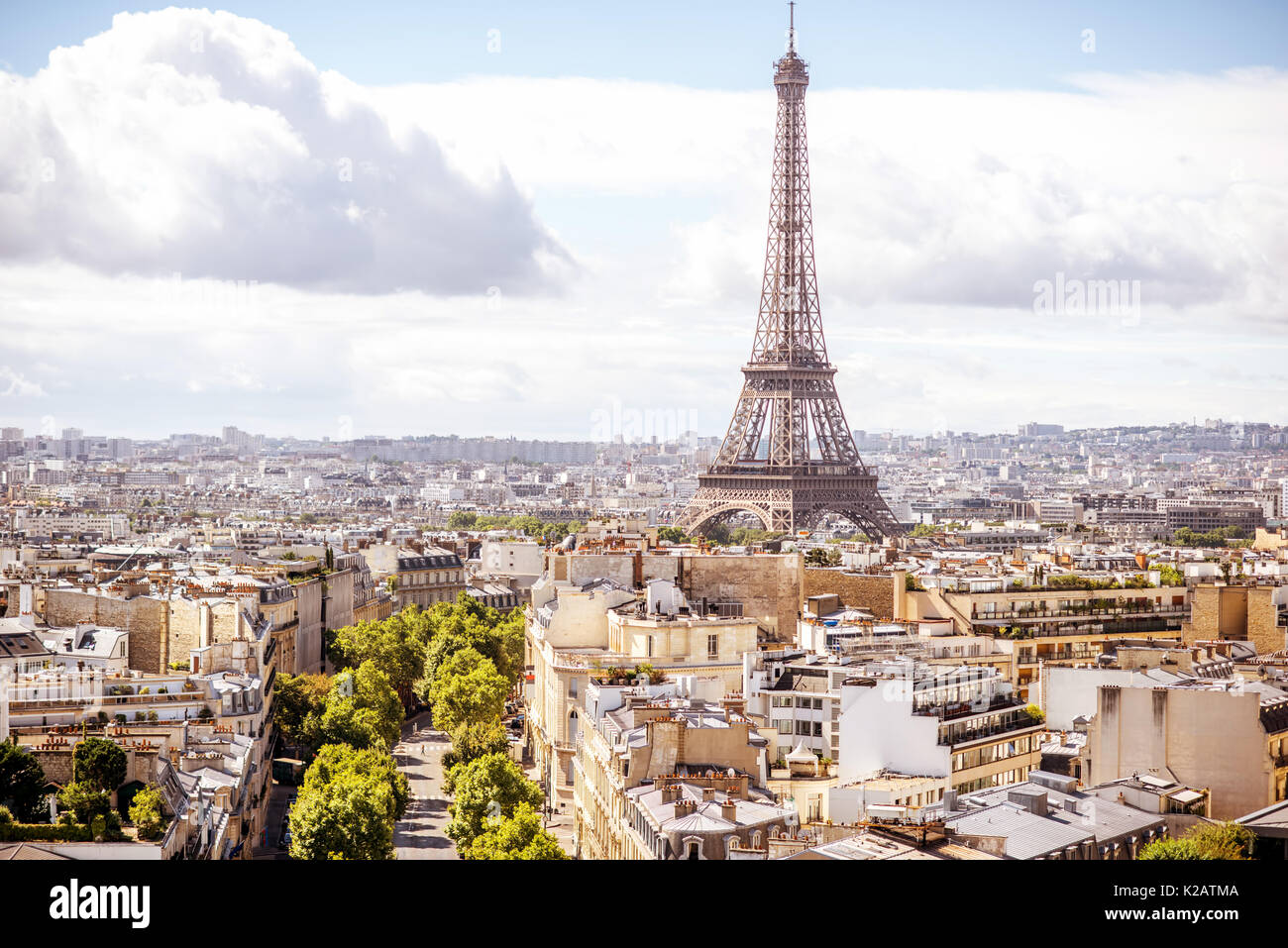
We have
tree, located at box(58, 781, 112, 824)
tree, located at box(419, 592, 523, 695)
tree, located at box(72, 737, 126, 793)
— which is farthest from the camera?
tree, located at box(419, 592, 523, 695)

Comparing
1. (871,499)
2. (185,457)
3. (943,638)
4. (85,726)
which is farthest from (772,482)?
(185,457)

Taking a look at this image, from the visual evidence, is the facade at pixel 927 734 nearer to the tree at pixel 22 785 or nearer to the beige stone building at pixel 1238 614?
the tree at pixel 22 785

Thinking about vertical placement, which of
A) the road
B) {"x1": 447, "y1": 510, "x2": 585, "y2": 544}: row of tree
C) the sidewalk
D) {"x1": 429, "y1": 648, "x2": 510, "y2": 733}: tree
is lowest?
the road

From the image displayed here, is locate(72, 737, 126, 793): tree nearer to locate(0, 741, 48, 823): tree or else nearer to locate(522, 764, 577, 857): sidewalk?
locate(0, 741, 48, 823): tree

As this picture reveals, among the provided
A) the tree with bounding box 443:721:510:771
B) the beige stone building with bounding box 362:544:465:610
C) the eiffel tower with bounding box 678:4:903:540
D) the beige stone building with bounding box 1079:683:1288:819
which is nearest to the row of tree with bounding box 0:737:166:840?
the beige stone building with bounding box 1079:683:1288:819

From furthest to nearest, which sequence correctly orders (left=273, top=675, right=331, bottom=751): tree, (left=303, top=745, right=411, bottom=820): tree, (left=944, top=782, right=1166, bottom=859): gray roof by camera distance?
(left=273, top=675, right=331, bottom=751): tree
(left=303, top=745, right=411, bottom=820): tree
(left=944, top=782, right=1166, bottom=859): gray roof

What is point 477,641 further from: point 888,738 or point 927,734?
point 927,734
